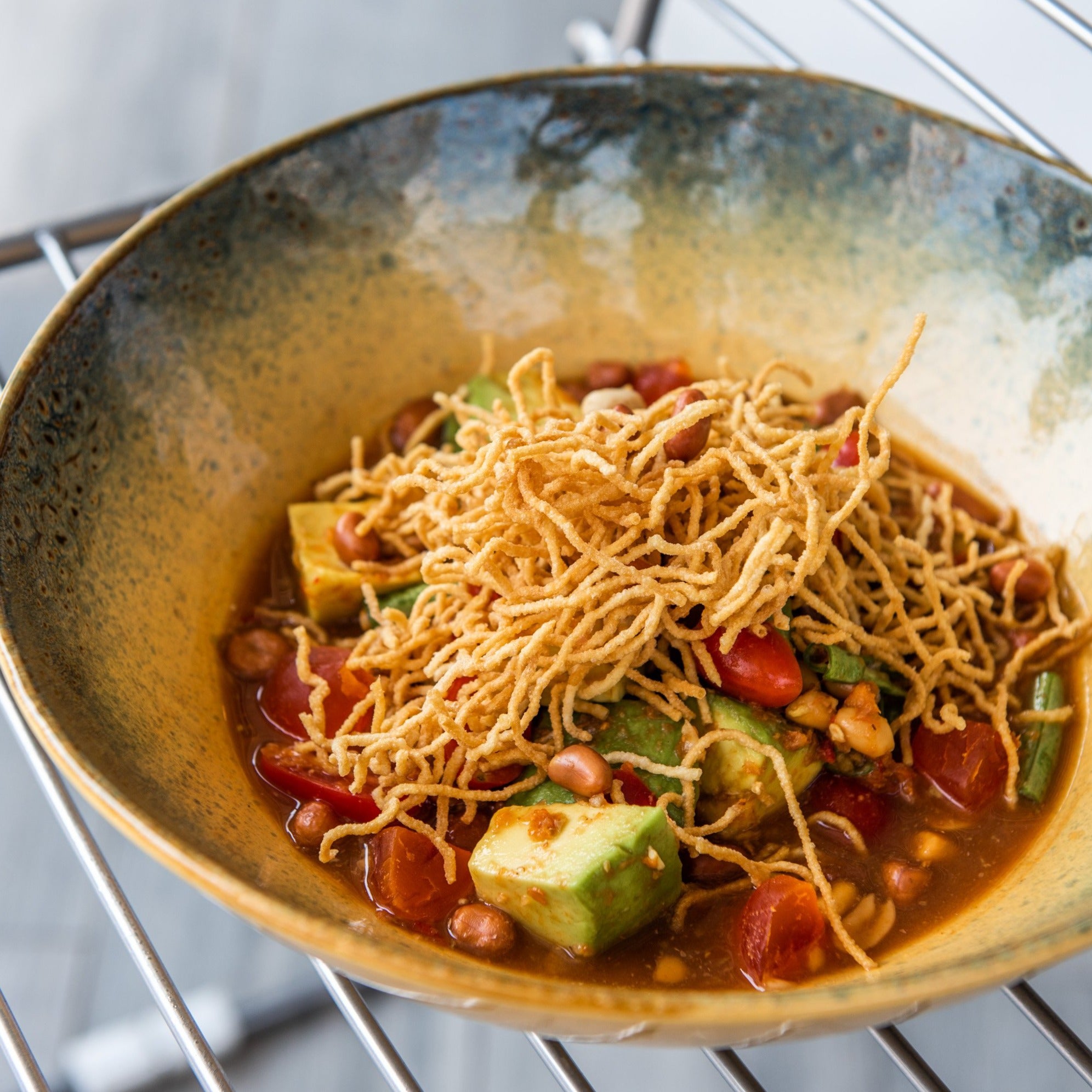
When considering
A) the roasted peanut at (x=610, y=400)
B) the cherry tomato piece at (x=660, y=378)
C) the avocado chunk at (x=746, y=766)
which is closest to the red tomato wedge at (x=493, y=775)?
the avocado chunk at (x=746, y=766)

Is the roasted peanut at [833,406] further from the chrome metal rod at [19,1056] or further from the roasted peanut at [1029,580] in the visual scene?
the chrome metal rod at [19,1056]

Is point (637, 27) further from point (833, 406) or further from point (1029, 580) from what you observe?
point (1029, 580)

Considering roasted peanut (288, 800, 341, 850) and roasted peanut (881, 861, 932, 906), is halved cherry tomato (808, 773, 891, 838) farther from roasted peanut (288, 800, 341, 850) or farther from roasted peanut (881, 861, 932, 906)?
roasted peanut (288, 800, 341, 850)

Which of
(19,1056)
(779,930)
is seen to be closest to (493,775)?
(779,930)

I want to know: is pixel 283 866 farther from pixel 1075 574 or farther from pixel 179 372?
pixel 1075 574

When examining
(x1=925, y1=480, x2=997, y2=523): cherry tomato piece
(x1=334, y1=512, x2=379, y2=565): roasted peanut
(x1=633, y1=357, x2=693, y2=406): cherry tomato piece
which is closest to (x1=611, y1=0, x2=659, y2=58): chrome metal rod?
(x1=633, y1=357, x2=693, y2=406): cherry tomato piece

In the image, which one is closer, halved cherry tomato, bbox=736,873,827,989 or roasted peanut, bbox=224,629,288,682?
halved cherry tomato, bbox=736,873,827,989
